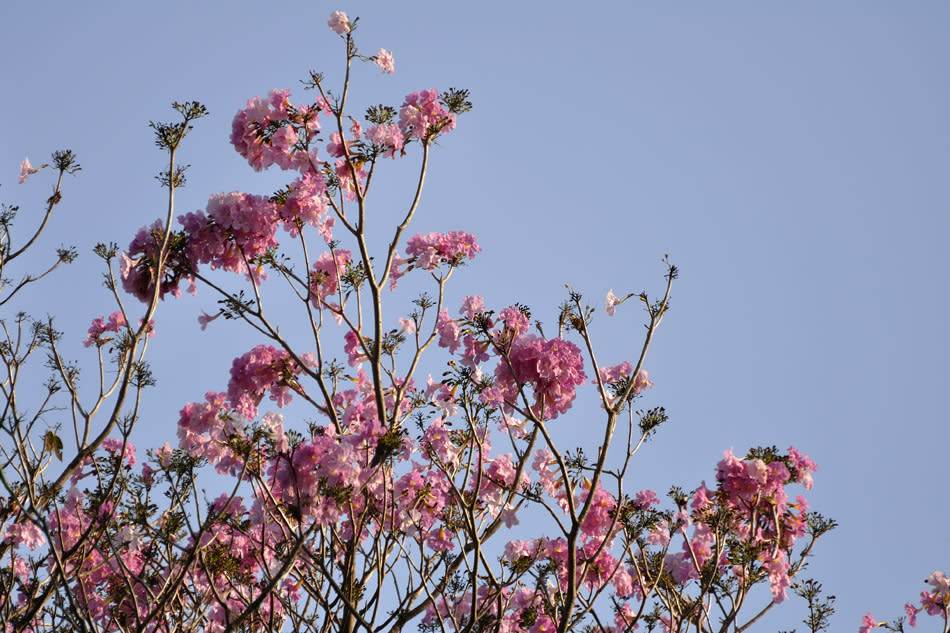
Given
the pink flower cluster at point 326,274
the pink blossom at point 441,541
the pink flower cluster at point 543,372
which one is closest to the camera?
the pink flower cluster at point 543,372

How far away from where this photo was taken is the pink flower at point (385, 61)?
574 cm

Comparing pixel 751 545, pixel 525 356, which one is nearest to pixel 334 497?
pixel 525 356

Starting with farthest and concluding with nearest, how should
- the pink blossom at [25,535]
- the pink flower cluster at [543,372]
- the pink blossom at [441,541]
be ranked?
the pink blossom at [25,535] → the pink blossom at [441,541] → the pink flower cluster at [543,372]

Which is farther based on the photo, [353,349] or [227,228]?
[353,349]

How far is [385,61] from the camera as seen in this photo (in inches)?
227

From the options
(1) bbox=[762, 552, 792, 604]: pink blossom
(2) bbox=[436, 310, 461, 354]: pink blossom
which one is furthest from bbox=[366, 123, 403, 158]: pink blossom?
(1) bbox=[762, 552, 792, 604]: pink blossom

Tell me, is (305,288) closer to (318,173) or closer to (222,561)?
(318,173)

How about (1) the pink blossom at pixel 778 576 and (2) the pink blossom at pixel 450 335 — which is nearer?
(1) the pink blossom at pixel 778 576

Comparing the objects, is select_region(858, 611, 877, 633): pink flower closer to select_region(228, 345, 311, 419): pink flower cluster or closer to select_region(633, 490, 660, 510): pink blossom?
select_region(633, 490, 660, 510): pink blossom

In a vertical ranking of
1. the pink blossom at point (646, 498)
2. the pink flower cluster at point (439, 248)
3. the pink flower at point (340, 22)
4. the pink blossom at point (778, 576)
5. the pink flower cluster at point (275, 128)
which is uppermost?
the pink flower at point (340, 22)

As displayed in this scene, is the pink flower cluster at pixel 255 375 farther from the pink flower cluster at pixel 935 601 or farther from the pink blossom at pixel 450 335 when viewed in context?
the pink flower cluster at pixel 935 601

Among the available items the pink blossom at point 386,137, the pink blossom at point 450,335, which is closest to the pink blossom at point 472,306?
the pink blossom at point 450,335

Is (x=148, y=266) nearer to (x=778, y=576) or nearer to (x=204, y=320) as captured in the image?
(x=204, y=320)

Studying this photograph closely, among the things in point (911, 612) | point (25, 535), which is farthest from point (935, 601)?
point (25, 535)
